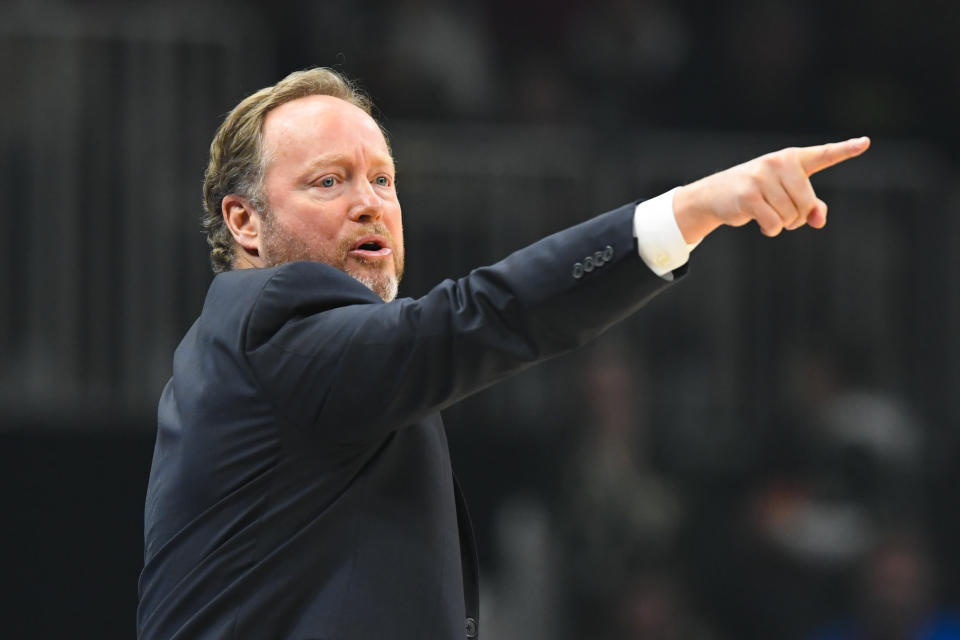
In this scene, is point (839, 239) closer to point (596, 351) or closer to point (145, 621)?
point (596, 351)

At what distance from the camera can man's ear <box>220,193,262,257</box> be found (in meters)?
3.15

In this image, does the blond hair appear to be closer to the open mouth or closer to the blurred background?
the open mouth

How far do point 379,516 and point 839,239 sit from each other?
6007mm

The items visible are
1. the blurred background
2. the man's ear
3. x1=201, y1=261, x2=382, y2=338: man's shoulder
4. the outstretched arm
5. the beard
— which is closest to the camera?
the outstretched arm

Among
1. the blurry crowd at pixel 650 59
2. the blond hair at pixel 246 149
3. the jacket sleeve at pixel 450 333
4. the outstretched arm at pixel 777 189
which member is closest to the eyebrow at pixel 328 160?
the blond hair at pixel 246 149

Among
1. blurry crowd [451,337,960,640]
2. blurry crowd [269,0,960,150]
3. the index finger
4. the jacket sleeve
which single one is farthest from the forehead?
blurry crowd [269,0,960,150]

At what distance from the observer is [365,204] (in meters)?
3.06

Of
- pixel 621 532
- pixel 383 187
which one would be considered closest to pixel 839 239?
pixel 621 532

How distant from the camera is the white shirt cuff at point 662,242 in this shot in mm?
2404

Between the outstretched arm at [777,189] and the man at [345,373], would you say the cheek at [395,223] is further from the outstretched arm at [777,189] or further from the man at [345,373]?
the outstretched arm at [777,189]

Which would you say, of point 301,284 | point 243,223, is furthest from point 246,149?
point 301,284

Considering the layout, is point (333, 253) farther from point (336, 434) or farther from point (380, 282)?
point (336, 434)

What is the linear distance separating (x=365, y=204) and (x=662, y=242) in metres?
0.84

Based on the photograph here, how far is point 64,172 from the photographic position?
706 centimetres
